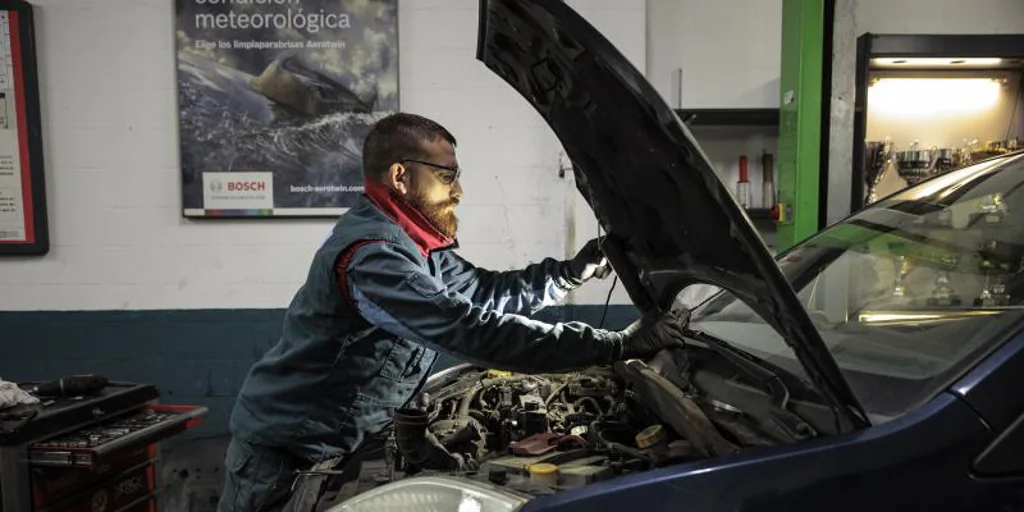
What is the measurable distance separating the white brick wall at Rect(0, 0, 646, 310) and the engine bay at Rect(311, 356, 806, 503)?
1781mm

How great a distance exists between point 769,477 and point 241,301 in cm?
328

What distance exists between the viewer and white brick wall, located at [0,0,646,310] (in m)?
3.58

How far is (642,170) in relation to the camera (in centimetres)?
129

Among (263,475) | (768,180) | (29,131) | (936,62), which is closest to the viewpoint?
(263,475)

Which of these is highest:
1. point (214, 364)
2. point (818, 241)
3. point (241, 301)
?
point (818, 241)

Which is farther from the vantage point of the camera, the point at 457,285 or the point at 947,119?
the point at 947,119

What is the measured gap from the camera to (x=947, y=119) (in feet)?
12.0

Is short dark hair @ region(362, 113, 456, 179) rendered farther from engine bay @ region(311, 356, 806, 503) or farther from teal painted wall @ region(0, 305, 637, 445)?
teal painted wall @ region(0, 305, 637, 445)

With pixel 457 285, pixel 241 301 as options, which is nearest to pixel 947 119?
pixel 457 285

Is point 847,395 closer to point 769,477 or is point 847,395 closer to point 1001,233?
point 769,477

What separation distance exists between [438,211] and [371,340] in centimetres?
42

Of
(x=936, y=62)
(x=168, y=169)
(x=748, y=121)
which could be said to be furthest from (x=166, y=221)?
(x=936, y=62)

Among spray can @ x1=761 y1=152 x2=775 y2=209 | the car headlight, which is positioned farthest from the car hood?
spray can @ x1=761 y1=152 x2=775 y2=209

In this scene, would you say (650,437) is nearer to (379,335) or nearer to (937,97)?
(379,335)
